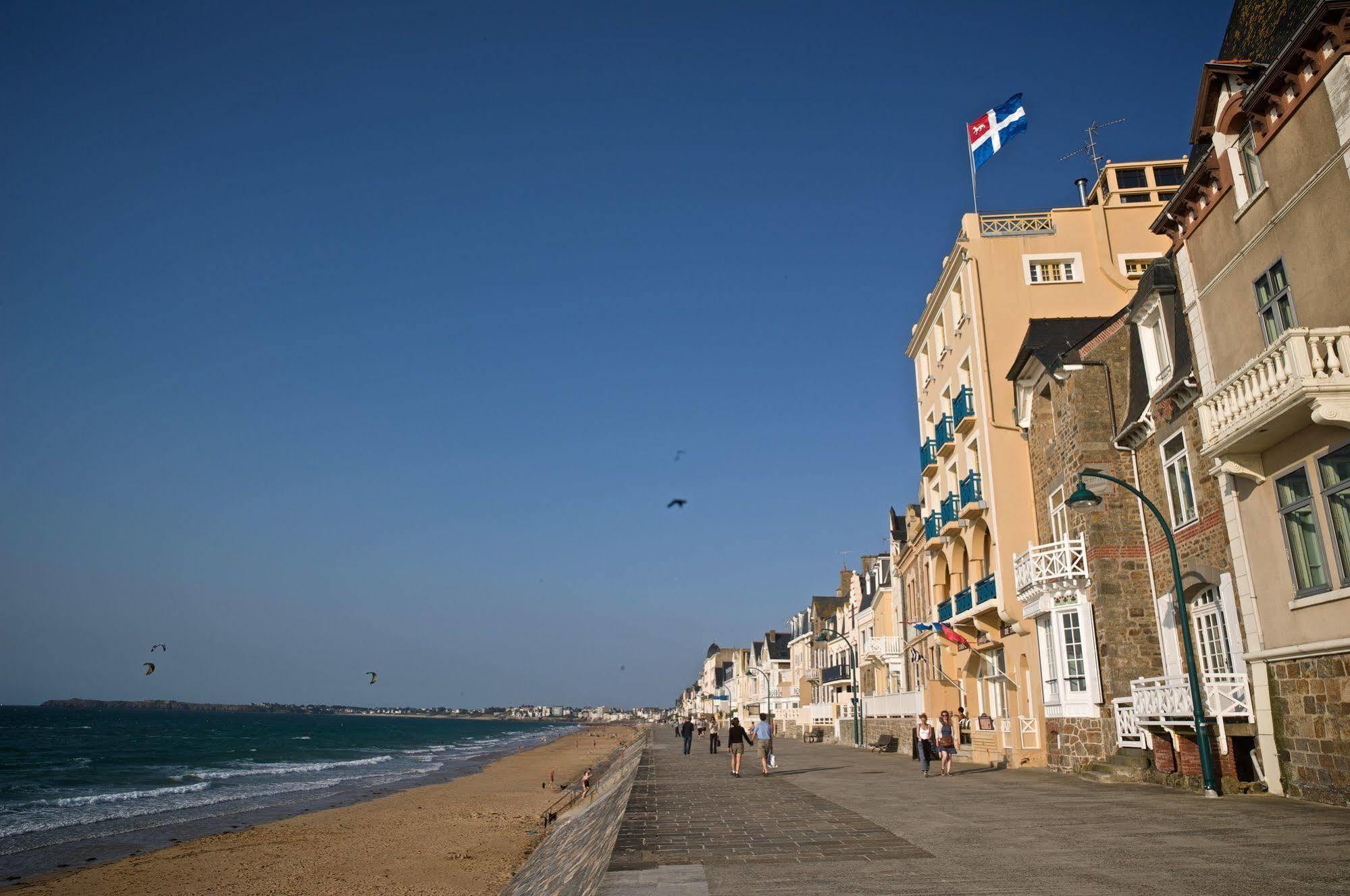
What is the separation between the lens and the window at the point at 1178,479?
1638 centimetres

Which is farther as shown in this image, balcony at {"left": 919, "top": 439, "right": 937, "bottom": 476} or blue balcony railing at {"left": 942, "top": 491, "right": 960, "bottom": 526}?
balcony at {"left": 919, "top": 439, "right": 937, "bottom": 476}

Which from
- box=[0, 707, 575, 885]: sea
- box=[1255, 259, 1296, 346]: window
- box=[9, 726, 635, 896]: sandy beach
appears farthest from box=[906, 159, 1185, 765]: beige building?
box=[0, 707, 575, 885]: sea

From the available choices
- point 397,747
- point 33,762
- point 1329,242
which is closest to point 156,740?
point 397,747

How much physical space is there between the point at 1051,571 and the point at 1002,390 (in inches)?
264

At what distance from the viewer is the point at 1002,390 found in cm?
2442

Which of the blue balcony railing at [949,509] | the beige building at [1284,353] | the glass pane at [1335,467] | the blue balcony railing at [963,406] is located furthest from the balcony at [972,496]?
the glass pane at [1335,467]

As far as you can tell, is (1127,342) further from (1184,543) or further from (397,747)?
(397,747)

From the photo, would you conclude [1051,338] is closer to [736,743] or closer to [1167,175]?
[1167,175]

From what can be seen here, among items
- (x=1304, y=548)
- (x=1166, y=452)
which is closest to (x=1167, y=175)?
(x=1166, y=452)

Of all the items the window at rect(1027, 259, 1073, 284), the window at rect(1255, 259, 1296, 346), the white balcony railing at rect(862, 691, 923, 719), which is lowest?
the white balcony railing at rect(862, 691, 923, 719)

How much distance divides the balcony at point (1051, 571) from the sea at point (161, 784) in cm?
2390

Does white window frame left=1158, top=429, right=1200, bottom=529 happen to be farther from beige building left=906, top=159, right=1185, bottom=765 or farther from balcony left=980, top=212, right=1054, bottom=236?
balcony left=980, top=212, right=1054, bottom=236

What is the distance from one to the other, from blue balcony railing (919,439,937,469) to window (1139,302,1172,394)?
11.4 metres

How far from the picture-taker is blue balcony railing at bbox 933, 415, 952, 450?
91.0 feet
